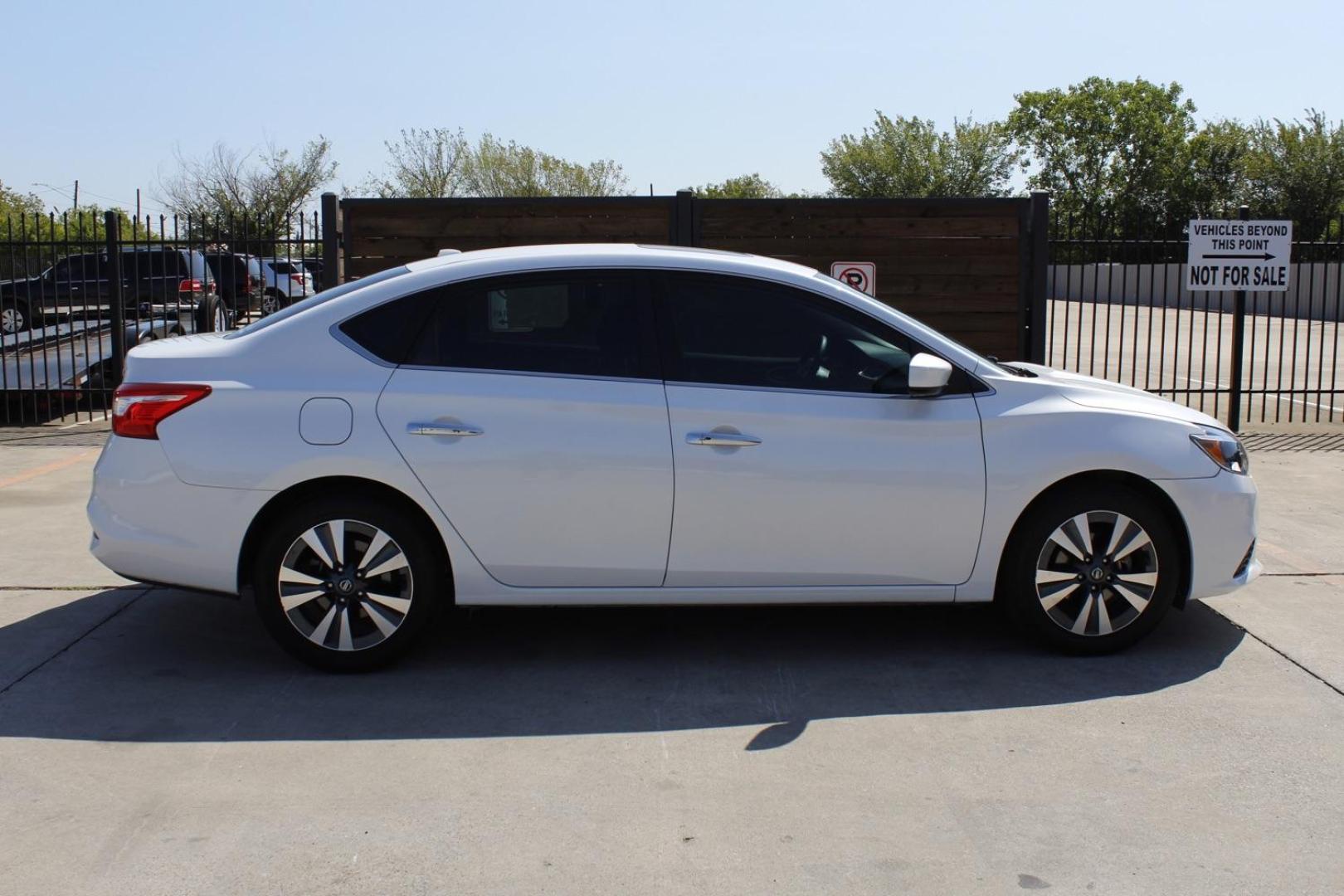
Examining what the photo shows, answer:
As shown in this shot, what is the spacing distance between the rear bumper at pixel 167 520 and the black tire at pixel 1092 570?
3.00 m

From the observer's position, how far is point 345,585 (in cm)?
510

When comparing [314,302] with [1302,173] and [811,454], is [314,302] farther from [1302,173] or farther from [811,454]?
[1302,173]

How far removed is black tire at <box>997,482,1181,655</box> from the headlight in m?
0.31

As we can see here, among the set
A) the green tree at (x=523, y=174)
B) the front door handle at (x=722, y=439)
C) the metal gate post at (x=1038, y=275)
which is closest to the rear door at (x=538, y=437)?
the front door handle at (x=722, y=439)

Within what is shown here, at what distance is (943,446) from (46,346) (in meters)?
9.69

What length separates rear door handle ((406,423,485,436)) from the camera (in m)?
5.07

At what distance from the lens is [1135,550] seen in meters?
5.32

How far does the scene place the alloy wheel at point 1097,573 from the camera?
208 inches

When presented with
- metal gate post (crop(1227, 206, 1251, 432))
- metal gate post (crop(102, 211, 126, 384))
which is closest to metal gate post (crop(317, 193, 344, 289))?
metal gate post (crop(102, 211, 126, 384))

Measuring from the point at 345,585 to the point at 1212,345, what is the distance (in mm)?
21546

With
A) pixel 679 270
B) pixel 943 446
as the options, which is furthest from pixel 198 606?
pixel 943 446

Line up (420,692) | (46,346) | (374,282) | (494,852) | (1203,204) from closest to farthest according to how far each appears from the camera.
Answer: (494,852) → (420,692) → (374,282) → (46,346) → (1203,204)

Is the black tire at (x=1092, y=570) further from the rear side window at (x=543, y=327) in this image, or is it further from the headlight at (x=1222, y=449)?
the rear side window at (x=543, y=327)

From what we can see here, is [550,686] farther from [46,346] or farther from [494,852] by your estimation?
[46,346]
